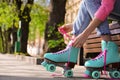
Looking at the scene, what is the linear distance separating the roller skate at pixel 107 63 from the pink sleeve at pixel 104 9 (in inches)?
11.5

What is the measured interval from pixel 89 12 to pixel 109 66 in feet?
2.09

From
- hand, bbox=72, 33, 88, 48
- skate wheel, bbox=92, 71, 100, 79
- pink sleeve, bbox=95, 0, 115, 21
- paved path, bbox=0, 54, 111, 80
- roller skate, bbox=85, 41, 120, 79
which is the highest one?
pink sleeve, bbox=95, 0, 115, 21

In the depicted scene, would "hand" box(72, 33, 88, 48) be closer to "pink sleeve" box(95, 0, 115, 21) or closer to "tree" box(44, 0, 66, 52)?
"pink sleeve" box(95, 0, 115, 21)

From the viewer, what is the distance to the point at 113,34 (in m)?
5.63

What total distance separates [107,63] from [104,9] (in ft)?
1.89

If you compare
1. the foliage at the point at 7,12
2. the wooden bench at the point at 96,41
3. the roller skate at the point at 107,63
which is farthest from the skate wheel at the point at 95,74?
the foliage at the point at 7,12

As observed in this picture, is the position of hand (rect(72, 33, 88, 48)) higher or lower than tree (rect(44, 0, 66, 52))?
lower

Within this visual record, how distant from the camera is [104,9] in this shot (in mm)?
4465

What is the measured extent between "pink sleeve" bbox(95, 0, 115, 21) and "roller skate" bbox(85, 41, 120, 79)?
0.29m

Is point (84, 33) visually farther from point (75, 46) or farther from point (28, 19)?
point (28, 19)

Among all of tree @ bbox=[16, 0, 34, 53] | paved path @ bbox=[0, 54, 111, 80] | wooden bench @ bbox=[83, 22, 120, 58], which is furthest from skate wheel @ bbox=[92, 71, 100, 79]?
tree @ bbox=[16, 0, 34, 53]

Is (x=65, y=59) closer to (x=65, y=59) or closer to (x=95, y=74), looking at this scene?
(x=65, y=59)

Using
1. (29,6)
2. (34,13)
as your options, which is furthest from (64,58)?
(34,13)

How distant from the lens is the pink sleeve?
14.5 ft
